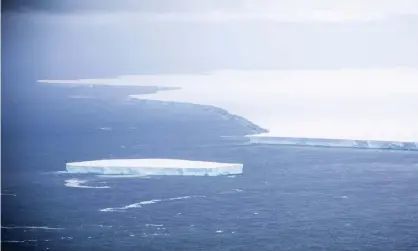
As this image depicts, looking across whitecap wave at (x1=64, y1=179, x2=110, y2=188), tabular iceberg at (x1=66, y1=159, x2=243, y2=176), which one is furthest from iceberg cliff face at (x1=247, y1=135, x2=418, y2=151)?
whitecap wave at (x1=64, y1=179, x2=110, y2=188)

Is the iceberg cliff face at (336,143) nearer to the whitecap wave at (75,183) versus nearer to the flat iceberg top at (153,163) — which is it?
the flat iceberg top at (153,163)

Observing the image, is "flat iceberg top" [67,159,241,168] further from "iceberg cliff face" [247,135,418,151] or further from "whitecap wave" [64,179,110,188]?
"iceberg cliff face" [247,135,418,151]

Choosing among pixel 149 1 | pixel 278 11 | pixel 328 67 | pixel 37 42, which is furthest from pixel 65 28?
pixel 328 67

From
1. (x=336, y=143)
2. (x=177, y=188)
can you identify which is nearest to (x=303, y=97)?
(x=336, y=143)

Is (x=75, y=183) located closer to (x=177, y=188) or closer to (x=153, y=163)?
(x=153, y=163)

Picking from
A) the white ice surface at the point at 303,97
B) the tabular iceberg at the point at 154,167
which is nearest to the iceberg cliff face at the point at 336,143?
the white ice surface at the point at 303,97
